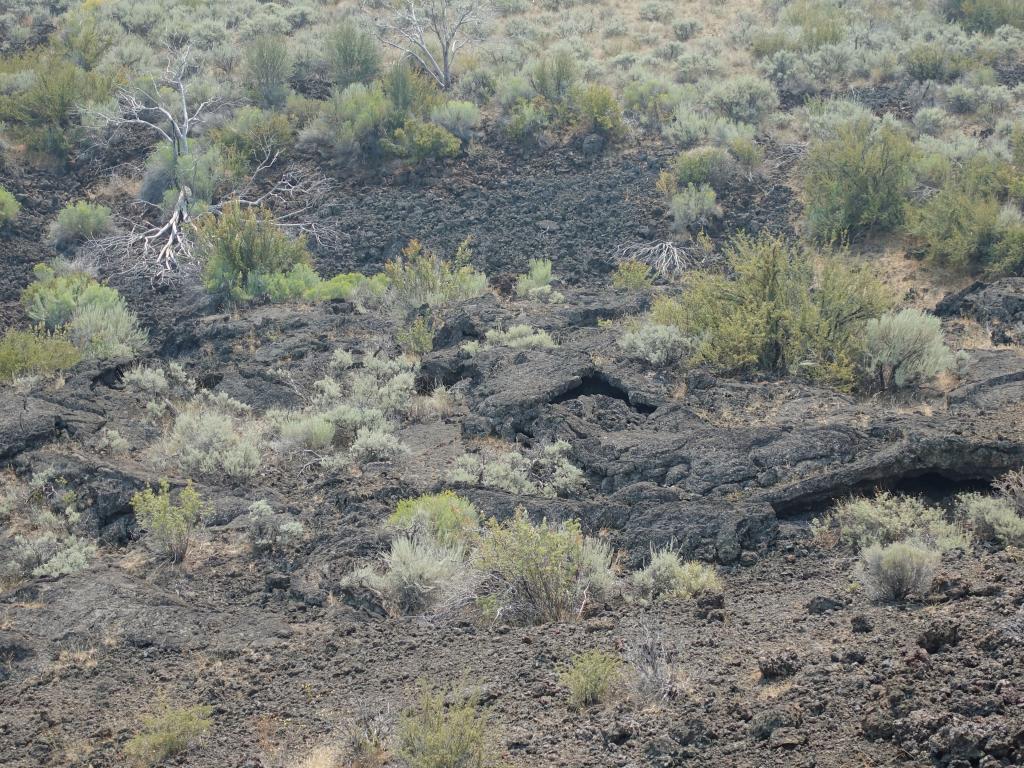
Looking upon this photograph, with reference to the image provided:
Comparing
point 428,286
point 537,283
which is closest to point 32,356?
point 428,286

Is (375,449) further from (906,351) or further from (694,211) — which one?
(694,211)

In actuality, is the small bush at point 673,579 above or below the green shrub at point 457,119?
above

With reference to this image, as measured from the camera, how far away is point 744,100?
25500mm

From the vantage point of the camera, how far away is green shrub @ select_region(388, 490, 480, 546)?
1113 centimetres

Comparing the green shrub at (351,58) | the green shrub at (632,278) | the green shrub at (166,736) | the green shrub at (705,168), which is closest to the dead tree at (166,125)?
the green shrub at (351,58)

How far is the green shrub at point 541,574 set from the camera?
959cm

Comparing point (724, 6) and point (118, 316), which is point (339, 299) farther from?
point (724, 6)

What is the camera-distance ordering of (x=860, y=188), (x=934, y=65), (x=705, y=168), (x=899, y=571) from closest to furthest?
1. (x=899, y=571)
2. (x=860, y=188)
3. (x=705, y=168)
4. (x=934, y=65)

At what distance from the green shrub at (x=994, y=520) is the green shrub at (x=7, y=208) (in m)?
18.4

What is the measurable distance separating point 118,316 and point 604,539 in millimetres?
10618

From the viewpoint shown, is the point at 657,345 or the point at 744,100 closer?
the point at 657,345

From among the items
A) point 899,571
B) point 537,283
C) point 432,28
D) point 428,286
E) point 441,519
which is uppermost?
point 899,571

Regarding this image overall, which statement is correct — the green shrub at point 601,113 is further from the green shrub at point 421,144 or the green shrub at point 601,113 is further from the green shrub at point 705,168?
the green shrub at point 421,144

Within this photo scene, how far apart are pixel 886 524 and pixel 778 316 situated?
4.92 m
